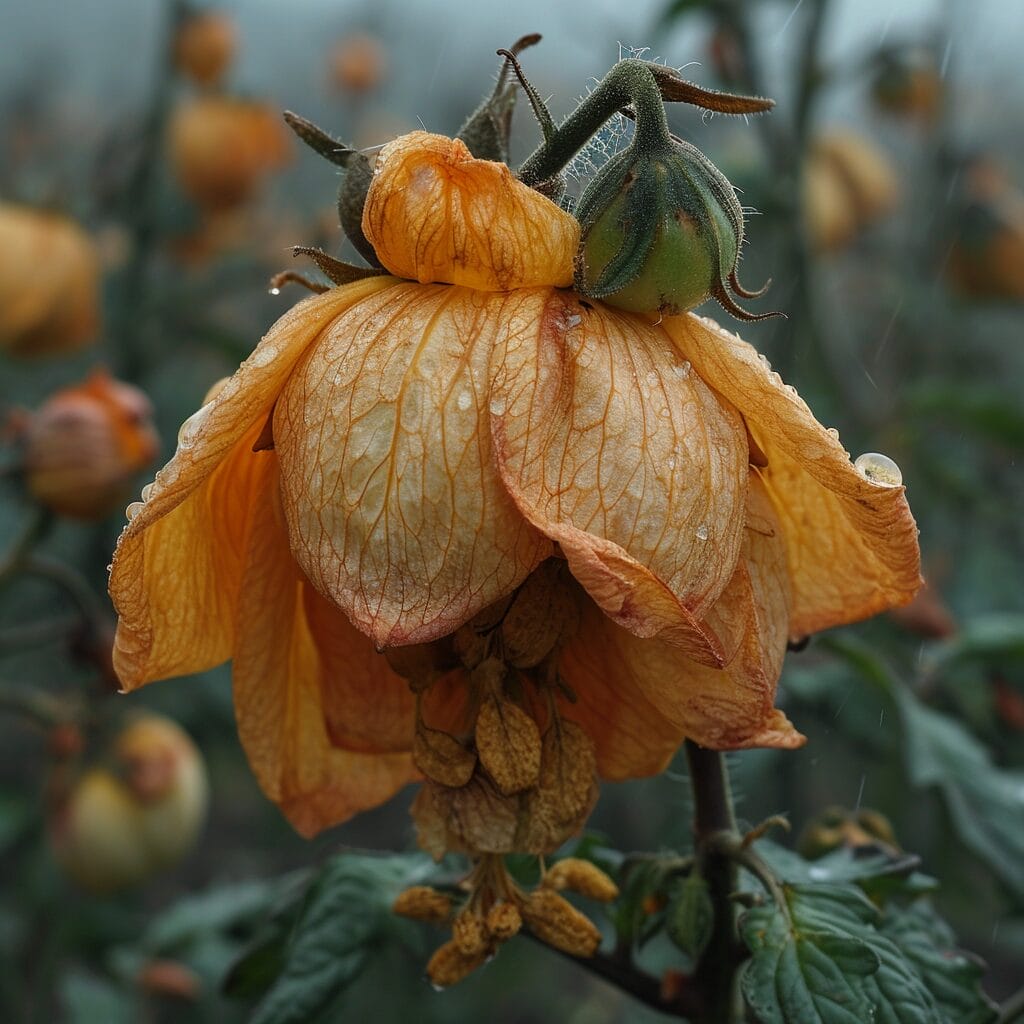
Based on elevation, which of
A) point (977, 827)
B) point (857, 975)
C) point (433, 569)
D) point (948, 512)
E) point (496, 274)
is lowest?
point (948, 512)

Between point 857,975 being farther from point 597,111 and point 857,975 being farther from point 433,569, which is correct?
point 597,111

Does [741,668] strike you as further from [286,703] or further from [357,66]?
[357,66]

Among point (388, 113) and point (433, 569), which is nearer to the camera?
point (433, 569)

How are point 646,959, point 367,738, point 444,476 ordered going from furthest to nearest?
point 646,959 < point 367,738 < point 444,476

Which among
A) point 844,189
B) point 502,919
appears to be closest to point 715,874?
point 502,919

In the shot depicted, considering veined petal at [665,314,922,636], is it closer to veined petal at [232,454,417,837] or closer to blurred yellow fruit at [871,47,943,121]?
veined petal at [232,454,417,837]

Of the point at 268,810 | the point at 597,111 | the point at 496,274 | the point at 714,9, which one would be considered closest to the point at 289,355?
the point at 496,274

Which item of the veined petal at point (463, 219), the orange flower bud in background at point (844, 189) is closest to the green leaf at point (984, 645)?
the veined petal at point (463, 219)

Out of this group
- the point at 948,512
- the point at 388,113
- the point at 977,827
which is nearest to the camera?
the point at 977,827

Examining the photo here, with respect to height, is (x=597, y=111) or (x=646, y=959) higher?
(x=597, y=111)
